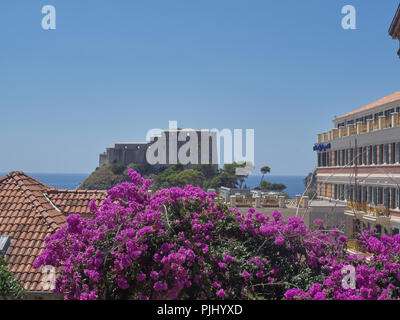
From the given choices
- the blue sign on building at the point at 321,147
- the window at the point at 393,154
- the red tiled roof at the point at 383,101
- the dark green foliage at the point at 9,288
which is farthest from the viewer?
the blue sign on building at the point at 321,147

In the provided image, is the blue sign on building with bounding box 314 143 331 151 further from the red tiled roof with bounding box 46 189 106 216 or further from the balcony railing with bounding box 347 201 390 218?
the red tiled roof with bounding box 46 189 106 216

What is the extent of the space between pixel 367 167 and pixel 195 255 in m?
26.4

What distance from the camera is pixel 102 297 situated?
22.6 feet

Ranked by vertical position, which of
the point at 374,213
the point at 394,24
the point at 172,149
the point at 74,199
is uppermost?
the point at 172,149

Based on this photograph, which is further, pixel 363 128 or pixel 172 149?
pixel 172 149

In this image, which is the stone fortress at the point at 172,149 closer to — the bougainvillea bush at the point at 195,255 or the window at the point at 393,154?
the window at the point at 393,154

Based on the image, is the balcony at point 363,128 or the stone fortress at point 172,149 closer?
the balcony at point 363,128

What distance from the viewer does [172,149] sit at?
125750 mm

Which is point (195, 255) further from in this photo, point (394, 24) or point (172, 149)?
point (172, 149)

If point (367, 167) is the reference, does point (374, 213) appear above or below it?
below

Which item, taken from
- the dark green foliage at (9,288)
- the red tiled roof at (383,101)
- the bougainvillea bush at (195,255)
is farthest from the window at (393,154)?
the dark green foliage at (9,288)

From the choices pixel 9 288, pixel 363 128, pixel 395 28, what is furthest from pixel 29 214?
pixel 363 128

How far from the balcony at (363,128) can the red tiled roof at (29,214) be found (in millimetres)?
19878

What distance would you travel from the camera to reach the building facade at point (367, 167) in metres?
27.8
